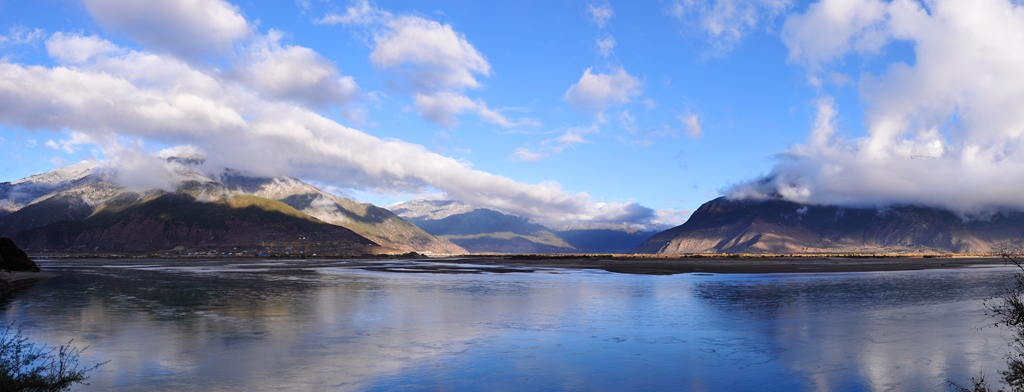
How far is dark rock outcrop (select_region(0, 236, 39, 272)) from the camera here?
68375mm

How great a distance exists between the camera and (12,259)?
237 ft

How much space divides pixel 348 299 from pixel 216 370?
24.2 meters

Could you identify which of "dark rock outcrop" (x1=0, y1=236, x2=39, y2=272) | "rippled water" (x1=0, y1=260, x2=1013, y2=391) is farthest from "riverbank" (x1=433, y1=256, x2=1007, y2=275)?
"dark rock outcrop" (x1=0, y1=236, x2=39, y2=272)

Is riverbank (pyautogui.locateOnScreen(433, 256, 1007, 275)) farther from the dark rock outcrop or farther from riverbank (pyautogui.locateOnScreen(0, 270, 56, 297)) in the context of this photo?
the dark rock outcrop

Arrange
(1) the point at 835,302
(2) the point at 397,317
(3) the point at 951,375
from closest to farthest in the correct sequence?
1. (3) the point at 951,375
2. (2) the point at 397,317
3. (1) the point at 835,302

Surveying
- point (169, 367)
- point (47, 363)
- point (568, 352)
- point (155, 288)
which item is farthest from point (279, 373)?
point (155, 288)

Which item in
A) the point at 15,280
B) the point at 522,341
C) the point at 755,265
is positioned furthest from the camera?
the point at 755,265

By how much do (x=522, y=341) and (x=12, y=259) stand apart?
258 feet

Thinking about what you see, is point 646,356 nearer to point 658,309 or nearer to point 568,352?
point 568,352

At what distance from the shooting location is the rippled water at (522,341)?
690 inches

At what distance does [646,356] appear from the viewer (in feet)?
69.6

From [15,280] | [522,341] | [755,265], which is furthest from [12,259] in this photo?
[755,265]

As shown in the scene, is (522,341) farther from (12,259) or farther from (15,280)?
(12,259)

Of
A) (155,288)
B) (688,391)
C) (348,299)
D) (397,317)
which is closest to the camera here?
(688,391)
